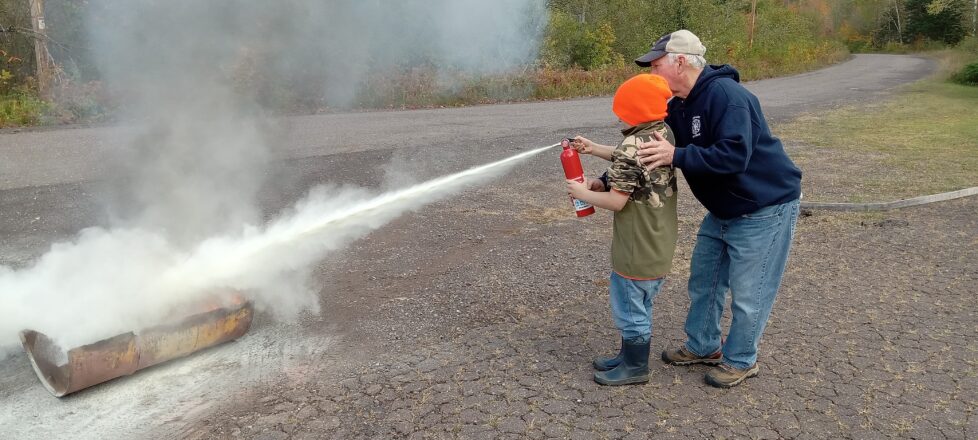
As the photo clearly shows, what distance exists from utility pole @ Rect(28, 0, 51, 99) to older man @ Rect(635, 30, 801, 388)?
8331 mm

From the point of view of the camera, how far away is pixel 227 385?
3848 millimetres

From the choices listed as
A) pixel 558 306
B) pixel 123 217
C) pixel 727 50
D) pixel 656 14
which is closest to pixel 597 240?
pixel 558 306

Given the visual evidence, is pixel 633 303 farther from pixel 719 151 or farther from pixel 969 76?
pixel 969 76

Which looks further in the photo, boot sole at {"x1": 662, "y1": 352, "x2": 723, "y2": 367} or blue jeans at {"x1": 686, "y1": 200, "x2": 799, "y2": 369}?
boot sole at {"x1": 662, "y1": 352, "x2": 723, "y2": 367}

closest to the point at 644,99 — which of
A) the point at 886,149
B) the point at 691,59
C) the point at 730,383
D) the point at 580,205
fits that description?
the point at 691,59

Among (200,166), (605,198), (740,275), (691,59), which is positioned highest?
(691,59)

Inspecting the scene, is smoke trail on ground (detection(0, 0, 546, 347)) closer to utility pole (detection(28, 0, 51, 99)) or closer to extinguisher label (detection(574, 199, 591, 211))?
utility pole (detection(28, 0, 51, 99))

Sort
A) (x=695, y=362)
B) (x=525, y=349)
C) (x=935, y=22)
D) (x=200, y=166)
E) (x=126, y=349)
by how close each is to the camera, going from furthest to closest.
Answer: (x=935, y=22), (x=200, y=166), (x=525, y=349), (x=695, y=362), (x=126, y=349)

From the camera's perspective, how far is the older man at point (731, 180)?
3285 millimetres

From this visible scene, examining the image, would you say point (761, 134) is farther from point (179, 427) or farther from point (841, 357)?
point (179, 427)

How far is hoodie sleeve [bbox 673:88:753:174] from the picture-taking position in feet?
10.6

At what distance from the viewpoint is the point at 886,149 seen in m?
11.8

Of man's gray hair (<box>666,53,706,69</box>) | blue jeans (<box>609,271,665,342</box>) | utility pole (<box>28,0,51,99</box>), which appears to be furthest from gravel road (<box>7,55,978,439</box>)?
utility pole (<box>28,0,51,99</box>)

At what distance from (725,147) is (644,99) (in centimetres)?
46
